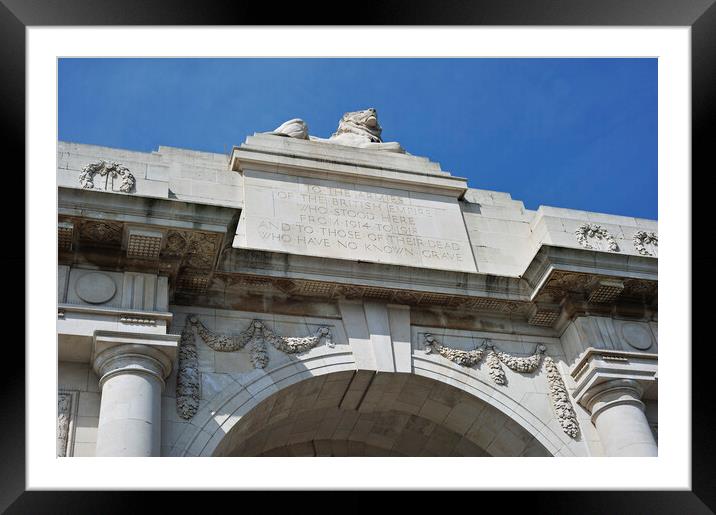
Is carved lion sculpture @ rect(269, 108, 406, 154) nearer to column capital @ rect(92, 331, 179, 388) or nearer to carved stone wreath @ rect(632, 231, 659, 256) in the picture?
carved stone wreath @ rect(632, 231, 659, 256)

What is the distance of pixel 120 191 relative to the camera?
16.0 meters

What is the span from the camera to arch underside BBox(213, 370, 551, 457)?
16297 mm

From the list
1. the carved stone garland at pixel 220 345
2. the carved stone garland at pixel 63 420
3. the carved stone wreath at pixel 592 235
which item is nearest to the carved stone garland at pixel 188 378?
the carved stone garland at pixel 220 345

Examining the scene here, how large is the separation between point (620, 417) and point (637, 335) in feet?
5.96

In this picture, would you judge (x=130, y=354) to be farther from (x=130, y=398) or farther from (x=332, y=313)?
(x=332, y=313)

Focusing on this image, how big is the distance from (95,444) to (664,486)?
7405 mm

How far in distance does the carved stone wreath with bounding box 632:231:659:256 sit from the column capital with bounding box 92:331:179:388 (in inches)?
348

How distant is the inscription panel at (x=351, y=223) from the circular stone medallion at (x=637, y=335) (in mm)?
2800

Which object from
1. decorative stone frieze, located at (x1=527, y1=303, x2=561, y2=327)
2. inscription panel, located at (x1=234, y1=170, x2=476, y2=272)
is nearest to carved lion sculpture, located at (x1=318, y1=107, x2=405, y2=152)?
inscription panel, located at (x1=234, y1=170, x2=476, y2=272)

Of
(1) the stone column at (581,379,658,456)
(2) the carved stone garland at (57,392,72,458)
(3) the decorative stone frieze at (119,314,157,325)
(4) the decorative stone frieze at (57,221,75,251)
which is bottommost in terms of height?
(2) the carved stone garland at (57,392,72,458)

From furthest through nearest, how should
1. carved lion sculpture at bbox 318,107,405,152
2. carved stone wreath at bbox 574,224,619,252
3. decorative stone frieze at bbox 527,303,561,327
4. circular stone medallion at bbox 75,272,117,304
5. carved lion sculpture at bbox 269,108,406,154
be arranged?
carved lion sculpture at bbox 318,107,405,152 → carved lion sculpture at bbox 269,108,406,154 → carved stone wreath at bbox 574,224,619,252 → decorative stone frieze at bbox 527,303,561,327 → circular stone medallion at bbox 75,272,117,304

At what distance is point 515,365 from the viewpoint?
17078 millimetres

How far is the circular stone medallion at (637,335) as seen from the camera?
17391mm

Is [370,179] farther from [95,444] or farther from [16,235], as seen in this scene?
[16,235]
